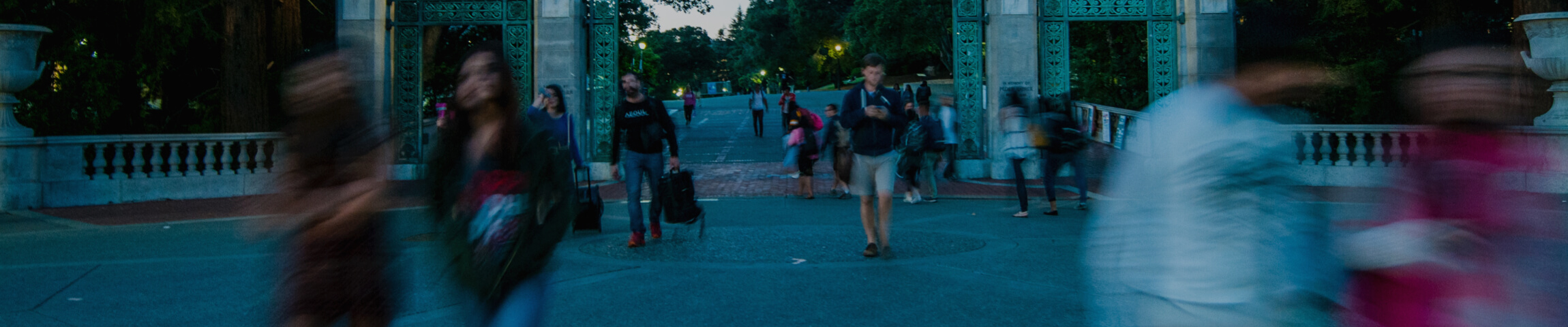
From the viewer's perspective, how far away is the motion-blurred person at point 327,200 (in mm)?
3406

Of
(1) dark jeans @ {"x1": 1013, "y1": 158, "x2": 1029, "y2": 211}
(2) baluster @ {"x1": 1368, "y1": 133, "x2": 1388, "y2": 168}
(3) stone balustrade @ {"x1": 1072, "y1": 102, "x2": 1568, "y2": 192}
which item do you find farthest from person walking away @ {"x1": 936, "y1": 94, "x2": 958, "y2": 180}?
(2) baluster @ {"x1": 1368, "y1": 133, "x2": 1388, "y2": 168}

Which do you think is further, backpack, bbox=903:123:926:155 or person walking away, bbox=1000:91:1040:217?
backpack, bbox=903:123:926:155

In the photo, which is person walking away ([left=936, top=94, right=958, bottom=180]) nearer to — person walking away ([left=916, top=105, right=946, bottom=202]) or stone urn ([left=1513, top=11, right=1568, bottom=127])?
person walking away ([left=916, top=105, right=946, bottom=202])

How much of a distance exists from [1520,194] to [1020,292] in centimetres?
340

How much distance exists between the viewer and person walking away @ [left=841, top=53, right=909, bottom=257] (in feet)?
24.4

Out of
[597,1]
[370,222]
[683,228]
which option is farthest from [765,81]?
[370,222]

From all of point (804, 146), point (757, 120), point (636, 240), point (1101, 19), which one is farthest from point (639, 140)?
point (757, 120)

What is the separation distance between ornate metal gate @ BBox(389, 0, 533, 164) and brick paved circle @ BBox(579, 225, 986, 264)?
755 centimetres

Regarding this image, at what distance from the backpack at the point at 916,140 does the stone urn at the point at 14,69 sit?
963 centimetres

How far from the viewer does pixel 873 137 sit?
24.4 feet

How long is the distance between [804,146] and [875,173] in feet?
19.6

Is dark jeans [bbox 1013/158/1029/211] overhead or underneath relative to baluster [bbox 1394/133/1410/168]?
underneath

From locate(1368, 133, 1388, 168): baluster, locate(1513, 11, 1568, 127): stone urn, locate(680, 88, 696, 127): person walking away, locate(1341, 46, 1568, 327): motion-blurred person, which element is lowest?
locate(1341, 46, 1568, 327): motion-blurred person

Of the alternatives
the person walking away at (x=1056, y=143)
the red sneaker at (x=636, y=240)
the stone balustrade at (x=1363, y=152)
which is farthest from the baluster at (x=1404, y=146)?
the red sneaker at (x=636, y=240)
